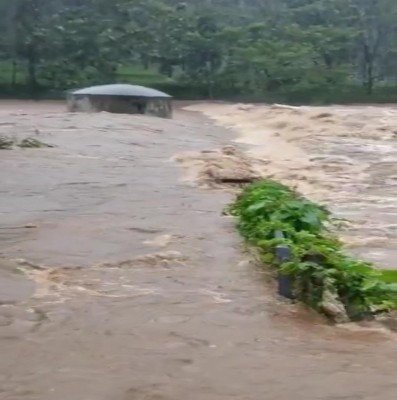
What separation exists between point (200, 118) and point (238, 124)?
4081mm

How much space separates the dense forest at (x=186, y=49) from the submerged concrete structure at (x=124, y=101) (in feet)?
41.0

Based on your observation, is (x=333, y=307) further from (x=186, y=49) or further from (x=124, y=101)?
(x=186, y=49)

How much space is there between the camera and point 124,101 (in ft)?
119

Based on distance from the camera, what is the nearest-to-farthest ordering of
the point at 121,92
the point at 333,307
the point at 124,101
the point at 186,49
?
the point at 333,307 → the point at 124,101 → the point at 121,92 → the point at 186,49

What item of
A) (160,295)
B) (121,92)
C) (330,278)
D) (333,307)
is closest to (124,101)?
(121,92)

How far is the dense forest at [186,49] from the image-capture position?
4947 centimetres

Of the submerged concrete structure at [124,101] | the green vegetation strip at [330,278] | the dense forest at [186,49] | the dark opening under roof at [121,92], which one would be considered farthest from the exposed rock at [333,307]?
the dense forest at [186,49]

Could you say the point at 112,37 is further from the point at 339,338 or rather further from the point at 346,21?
the point at 339,338

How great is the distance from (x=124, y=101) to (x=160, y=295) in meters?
28.2

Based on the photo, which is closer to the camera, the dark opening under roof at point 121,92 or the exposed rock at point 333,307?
the exposed rock at point 333,307

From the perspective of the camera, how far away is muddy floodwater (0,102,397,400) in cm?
642

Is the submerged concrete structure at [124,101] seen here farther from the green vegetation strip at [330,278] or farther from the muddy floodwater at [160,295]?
the green vegetation strip at [330,278]

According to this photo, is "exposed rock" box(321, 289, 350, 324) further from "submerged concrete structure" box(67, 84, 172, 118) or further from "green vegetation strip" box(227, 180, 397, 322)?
"submerged concrete structure" box(67, 84, 172, 118)

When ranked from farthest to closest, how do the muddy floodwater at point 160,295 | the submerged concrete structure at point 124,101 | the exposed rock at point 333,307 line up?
the submerged concrete structure at point 124,101
the exposed rock at point 333,307
the muddy floodwater at point 160,295
